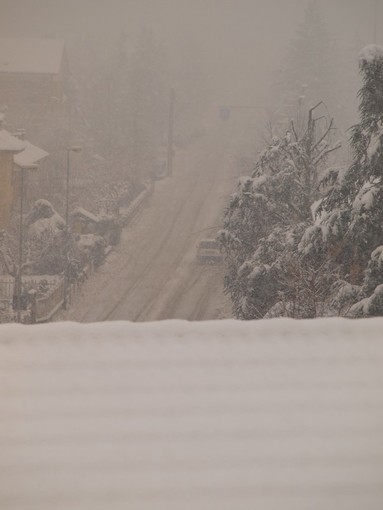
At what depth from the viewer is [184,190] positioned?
1034 cm

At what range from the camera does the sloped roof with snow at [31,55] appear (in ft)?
33.8

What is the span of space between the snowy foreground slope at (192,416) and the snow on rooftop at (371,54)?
208 inches

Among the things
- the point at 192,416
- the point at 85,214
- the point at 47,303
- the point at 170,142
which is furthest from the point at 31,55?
the point at 192,416

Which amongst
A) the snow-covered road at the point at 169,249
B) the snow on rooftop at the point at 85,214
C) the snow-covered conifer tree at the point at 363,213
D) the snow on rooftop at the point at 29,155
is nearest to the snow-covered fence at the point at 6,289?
the snow-covered road at the point at 169,249

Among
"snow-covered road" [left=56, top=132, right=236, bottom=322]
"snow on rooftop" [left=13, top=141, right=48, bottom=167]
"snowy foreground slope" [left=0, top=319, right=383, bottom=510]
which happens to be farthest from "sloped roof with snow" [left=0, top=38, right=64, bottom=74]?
"snowy foreground slope" [left=0, top=319, right=383, bottom=510]

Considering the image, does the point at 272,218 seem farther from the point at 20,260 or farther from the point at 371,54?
the point at 20,260

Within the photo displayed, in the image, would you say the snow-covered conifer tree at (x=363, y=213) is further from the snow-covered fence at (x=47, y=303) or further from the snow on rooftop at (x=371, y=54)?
the snow-covered fence at (x=47, y=303)

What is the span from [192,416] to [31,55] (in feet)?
30.5

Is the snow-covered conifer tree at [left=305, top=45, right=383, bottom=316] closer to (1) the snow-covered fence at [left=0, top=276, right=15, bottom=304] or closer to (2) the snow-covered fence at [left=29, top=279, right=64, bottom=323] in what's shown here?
(2) the snow-covered fence at [left=29, top=279, right=64, bottom=323]

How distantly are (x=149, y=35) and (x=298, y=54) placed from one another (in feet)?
7.32

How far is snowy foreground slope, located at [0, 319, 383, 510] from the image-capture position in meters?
1.92

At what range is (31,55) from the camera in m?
10.6

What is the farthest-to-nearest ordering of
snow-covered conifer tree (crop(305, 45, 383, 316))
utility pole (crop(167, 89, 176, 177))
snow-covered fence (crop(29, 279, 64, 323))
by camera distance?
utility pole (crop(167, 89, 176, 177)) → snow-covered fence (crop(29, 279, 64, 323)) → snow-covered conifer tree (crop(305, 45, 383, 316))

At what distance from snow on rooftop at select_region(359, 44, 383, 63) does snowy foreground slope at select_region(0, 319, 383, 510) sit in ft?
17.3
